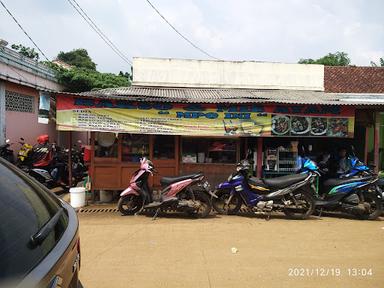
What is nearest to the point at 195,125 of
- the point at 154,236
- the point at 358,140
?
the point at 154,236

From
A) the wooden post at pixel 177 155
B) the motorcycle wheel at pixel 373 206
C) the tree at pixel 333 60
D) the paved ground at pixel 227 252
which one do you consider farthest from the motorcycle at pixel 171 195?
the tree at pixel 333 60

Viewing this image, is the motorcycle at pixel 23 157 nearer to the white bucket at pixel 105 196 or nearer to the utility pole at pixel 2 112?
the utility pole at pixel 2 112

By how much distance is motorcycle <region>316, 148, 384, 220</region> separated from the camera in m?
7.86

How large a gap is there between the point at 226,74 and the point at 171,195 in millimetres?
6401

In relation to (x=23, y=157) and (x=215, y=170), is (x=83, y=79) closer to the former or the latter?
(x=23, y=157)

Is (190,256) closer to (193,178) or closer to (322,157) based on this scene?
(193,178)

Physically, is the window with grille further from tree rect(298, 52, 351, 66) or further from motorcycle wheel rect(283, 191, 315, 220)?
tree rect(298, 52, 351, 66)

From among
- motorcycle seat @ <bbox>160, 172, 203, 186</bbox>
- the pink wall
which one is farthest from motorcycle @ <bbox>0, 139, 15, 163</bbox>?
motorcycle seat @ <bbox>160, 172, 203, 186</bbox>

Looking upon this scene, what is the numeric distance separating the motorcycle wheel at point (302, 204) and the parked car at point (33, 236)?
6.05 m

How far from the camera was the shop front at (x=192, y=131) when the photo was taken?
869cm

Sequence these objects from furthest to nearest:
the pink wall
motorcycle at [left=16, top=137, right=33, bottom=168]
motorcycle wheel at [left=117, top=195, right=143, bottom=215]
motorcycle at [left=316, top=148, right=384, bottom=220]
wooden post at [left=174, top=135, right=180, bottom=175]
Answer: the pink wall → motorcycle at [left=16, top=137, right=33, bottom=168] → wooden post at [left=174, top=135, right=180, bottom=175] → motorcycle wheel at [left=117, top=195, right=143, bottom=215] → motorcycle at [left=316, top=148, right=384, bottom=220]

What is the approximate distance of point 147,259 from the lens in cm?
527

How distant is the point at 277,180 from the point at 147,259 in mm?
3541

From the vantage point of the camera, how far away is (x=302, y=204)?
790 centimetres
